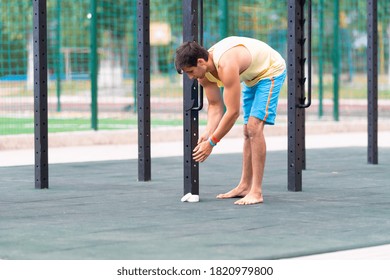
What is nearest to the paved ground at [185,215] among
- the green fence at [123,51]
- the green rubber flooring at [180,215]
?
the green rubber flooring at [180,215]

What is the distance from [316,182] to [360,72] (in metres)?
A: 10.7

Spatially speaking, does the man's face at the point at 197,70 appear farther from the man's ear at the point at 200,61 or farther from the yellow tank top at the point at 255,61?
the yellow tank top at the point at 255,61

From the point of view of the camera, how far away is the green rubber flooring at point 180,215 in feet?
21.2

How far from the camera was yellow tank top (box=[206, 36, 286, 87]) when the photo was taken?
28.0 ft

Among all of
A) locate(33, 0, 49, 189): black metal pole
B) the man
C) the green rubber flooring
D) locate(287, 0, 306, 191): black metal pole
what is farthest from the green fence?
the man

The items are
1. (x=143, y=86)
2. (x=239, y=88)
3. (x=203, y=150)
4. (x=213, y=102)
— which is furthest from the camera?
(x=143, y=86)

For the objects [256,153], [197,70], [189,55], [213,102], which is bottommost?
[256,153]

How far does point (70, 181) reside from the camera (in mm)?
10562

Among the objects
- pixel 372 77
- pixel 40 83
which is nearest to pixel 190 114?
pixel 40 83

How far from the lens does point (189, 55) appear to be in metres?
8.21

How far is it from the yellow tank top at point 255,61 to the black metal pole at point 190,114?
33 centimetres

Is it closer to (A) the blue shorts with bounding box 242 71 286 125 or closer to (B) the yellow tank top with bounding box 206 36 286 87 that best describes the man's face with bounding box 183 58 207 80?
(B) the yellow tank top with bounding box 206 36 286 87

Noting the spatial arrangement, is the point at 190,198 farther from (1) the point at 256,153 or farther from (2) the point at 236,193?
(1) the point at 256,153

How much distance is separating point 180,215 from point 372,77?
5.08 m
